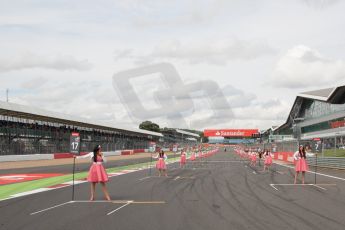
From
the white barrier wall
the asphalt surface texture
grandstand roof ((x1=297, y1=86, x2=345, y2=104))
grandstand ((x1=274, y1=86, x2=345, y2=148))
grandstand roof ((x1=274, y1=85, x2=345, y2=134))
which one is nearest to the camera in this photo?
the asphalt surface texture

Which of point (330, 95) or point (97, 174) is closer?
point (97, 174)

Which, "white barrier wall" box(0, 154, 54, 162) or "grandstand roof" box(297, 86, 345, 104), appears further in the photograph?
"grandstand roof" box(297, 86, 345, 104)

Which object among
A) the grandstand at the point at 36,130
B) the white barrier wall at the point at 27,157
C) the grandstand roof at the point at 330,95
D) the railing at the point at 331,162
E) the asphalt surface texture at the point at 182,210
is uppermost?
the grandstand roof at the point at 330,95

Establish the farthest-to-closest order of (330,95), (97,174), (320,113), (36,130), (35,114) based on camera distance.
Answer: (320,113)
(330,95)
(36,130)
(35,114)
(97,174)

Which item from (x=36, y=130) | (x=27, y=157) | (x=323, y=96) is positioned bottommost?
(x=27, y=157)

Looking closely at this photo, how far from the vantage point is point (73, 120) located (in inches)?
2212

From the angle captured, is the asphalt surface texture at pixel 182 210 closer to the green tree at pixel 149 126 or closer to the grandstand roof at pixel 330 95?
the grandstand roof at pixel 330 95

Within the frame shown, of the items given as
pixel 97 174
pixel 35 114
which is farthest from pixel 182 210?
pixel 35 114

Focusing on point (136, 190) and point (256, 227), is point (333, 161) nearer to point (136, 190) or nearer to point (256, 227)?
point (136, 190)

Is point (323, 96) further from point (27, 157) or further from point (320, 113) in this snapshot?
point (27, 157)

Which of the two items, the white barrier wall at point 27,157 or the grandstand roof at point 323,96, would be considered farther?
the grandstand roof at point 323,96

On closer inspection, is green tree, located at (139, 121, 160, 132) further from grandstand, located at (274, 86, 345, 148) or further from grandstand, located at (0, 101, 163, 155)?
grandstand, located at (0, 101, 163, 155)

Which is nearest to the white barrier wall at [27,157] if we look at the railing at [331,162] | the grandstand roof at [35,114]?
the grandstand roof at [35,114]

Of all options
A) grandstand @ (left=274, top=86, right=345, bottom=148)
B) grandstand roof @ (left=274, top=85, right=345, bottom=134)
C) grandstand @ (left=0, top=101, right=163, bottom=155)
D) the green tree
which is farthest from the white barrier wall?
the green tree
